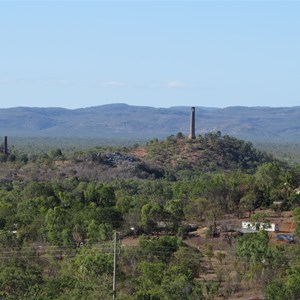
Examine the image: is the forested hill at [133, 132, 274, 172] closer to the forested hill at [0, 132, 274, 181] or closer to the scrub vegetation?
the forested hill at [0, 132, 274, 181]

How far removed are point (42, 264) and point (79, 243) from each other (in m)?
6.32

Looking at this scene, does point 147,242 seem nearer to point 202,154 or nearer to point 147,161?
point 147,161

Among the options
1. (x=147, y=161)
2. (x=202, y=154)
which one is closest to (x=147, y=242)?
(x=147, y=161)

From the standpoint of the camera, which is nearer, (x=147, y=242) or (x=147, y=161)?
(x=147, y=242)

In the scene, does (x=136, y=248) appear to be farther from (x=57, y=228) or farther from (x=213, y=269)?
(x=57, y=228)

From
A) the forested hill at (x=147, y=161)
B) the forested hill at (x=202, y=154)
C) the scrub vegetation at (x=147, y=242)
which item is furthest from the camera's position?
the forested hill at (x=202, y=154)

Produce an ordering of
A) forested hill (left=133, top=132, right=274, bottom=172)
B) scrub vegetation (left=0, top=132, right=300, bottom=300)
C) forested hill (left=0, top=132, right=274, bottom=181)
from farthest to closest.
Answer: forested hill (left=133, top=132, right=274, bottom=172)
forested hill (left=0, top=132, right=274, bottom=181)
scrub vegetation (left=0, top=132, right=300, bottom=300)

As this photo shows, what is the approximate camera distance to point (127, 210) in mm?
61000

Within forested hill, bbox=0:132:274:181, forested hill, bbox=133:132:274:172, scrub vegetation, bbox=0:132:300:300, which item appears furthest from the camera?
forested hill, bbox=133:132:274:172

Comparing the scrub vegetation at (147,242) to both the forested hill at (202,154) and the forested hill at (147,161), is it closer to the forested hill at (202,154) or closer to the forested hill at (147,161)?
the forested hill at (147,161)

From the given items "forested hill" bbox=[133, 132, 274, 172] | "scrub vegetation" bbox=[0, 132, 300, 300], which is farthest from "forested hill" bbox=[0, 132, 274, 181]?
"scrub vegetation" bbox=[0, 132, 300, 300]

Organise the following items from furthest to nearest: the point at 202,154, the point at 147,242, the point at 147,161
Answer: the point at 202,154 → the point at 147,161 → the point at 147,242

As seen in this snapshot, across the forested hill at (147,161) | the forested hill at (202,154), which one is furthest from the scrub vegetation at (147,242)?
the forested hill at (202,154)

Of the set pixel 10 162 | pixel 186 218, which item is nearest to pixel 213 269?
pixel 186 218
